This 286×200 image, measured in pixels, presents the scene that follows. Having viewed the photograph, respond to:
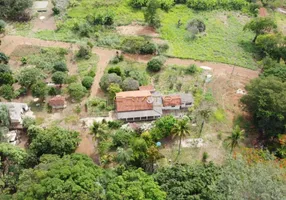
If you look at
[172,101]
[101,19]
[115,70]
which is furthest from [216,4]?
[172,101]

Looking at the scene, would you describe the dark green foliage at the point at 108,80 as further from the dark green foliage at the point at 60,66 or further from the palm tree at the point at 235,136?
the palm tree at the point at 235,136

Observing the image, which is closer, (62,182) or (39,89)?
(62,182)

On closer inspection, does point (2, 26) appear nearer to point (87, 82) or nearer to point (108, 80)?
point (87, 82)

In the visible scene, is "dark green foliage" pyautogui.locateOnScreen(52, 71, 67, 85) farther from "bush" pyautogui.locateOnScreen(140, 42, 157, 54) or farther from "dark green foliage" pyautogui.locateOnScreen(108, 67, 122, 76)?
"bush" pyautogui.locateOnScreen(140, 42, 157, 54)

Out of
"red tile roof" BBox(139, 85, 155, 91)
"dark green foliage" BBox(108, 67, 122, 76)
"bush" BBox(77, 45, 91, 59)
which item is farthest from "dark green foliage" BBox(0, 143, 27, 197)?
"bush" BBox(77, 45, 91, 59)

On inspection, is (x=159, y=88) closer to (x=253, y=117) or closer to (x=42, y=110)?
(x=253, y=117)

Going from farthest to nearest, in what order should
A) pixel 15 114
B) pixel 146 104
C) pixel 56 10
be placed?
pixel 56 10 < pixel 146 104 < pixel 15 114

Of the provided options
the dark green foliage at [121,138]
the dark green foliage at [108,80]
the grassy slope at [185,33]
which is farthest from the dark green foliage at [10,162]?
the grassy slope at [185,33]
